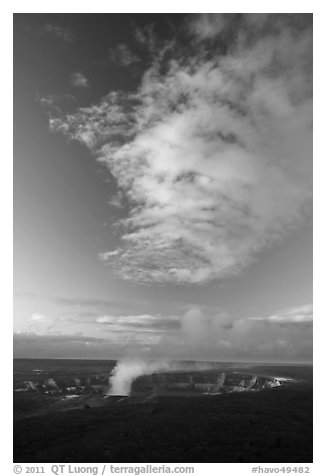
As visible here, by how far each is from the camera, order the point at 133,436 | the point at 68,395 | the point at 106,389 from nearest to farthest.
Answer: the point at 133,436 < the point at 68,395 < the point at 106,389

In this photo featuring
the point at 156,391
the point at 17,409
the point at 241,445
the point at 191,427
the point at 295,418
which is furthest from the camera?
the point at 156,391

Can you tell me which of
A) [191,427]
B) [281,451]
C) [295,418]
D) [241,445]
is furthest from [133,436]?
[295,418]

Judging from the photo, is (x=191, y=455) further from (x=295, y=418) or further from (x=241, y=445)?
(x=295, y=418)

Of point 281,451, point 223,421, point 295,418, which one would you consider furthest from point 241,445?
point 295,418

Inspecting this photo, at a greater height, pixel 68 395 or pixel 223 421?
pixel 223 421
